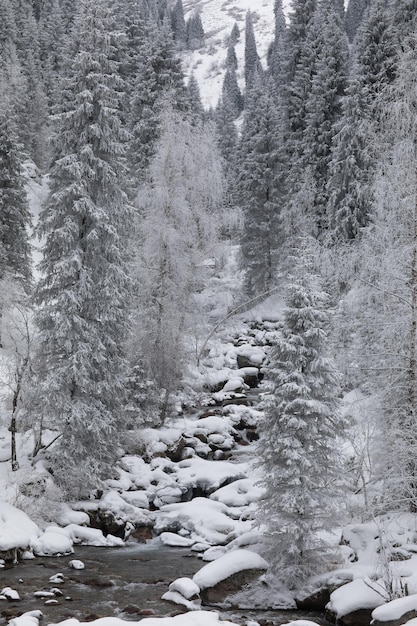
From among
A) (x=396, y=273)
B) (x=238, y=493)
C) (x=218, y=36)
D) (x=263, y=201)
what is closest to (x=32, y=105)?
(x=263, y=201)

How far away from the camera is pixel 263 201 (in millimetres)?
40281

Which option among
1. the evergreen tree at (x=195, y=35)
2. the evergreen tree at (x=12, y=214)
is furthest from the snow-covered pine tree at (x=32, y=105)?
the evergreen tree at (x=195, y=35)

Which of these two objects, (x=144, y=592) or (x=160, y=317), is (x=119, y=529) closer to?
(x=144, y=592)

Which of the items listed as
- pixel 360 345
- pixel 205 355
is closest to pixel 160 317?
pixel 205 355

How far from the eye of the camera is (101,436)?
19.7m

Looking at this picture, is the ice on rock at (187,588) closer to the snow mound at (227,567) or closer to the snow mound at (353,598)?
the snow mound at (227,567)

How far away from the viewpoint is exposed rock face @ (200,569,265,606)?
13.7 m

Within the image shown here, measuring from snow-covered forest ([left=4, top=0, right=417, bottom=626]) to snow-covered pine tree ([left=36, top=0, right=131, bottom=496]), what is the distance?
2.9 inches

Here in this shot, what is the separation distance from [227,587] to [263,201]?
2968cm

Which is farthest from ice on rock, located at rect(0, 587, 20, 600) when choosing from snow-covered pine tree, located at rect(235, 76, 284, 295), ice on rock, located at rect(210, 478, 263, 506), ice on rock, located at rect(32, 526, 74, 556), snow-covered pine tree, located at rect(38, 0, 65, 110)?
snow-covered pine tree, located at rect(38, 0, 65, 110)

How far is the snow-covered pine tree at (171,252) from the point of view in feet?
83.0

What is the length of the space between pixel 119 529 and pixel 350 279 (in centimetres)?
1044

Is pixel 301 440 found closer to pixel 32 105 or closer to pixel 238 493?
pixel 238 493

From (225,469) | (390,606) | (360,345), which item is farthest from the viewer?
(225,469)
